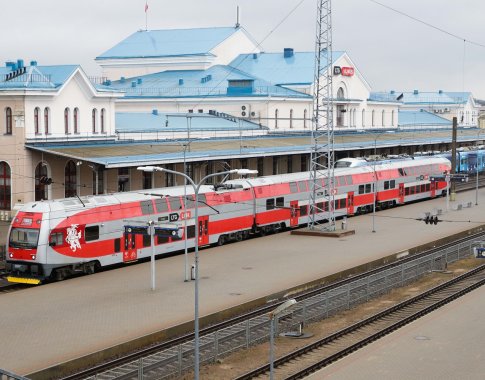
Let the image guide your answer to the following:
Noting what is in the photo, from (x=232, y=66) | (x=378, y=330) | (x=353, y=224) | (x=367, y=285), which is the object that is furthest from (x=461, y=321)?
(x=232, y=66)

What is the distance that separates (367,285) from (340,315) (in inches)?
110

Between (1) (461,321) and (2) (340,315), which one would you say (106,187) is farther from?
(1) (461,321)

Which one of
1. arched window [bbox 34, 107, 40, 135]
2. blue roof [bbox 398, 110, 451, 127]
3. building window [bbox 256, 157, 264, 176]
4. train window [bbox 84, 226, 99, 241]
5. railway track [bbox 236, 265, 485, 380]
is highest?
blue roof [bbox 398, 110, 451, 127]

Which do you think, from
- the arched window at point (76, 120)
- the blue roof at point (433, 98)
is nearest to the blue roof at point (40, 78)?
the arched window at point (76, 120)

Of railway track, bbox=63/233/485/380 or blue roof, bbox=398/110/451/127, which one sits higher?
blue roof, bbox=398/110/451/127

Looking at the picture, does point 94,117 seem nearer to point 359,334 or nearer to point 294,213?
point 294,213

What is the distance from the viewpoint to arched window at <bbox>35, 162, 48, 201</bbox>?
52812 mm

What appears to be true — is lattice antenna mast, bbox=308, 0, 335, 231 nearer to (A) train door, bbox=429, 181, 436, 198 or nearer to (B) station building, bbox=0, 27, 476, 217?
(B) station building, bbox=0, 27, 476, 217

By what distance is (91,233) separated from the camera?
39094mm

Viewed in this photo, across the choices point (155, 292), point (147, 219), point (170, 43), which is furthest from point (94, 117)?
point (170, 43)

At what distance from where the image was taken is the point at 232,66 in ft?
312

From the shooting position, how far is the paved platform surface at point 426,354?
24.6 m

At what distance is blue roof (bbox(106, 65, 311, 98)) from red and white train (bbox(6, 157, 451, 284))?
75.8ft

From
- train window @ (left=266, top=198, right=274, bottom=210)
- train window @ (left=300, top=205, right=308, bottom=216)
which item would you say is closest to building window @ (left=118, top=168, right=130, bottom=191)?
train window @ (left=266, top=198, right=274, bottom=210)
